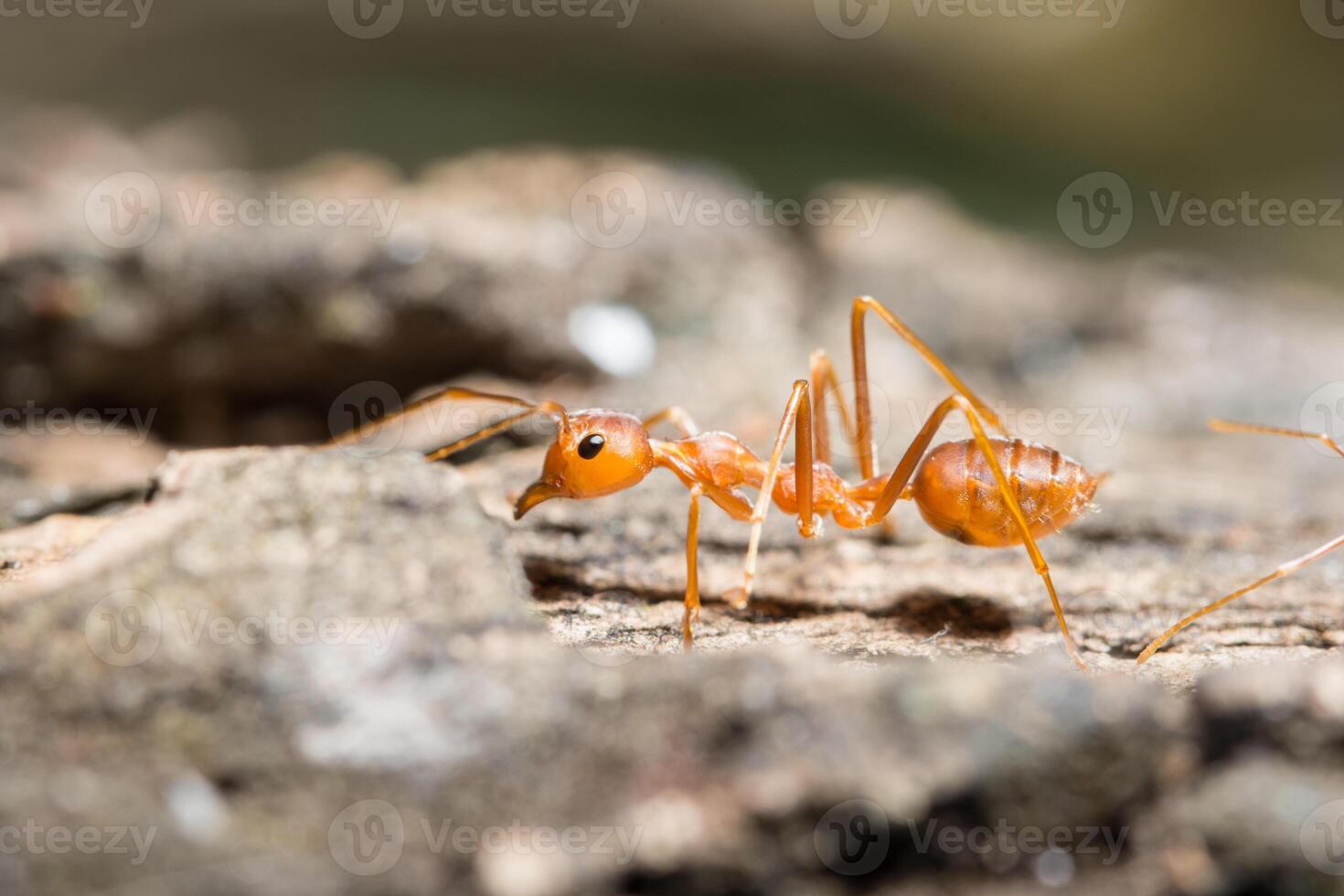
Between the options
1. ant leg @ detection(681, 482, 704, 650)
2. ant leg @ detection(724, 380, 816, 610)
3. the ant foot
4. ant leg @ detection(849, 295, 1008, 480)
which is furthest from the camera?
ant leg @ detection(849, 295, 1008, 480)

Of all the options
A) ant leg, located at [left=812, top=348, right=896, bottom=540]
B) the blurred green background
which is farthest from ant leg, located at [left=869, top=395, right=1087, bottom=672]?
the blurred green background

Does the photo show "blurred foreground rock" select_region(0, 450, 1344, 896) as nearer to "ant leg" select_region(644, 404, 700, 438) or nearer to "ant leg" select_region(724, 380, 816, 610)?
"ant leg" select_region(724, 380, 816, 610)

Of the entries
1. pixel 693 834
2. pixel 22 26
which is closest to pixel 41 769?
pixel 693 834

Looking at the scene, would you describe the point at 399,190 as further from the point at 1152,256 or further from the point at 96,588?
the point at 1152,256

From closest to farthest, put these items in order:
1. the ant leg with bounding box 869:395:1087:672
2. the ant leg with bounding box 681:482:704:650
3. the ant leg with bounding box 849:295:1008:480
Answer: the ant leg with bounding box 681:482:704:650, the ant leg with bounding box 869:395:1087:672, the ant leg with bounding box 849:295:1008:480

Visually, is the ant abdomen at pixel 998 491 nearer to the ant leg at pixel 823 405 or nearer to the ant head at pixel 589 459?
the ant leg at pixel 823 405

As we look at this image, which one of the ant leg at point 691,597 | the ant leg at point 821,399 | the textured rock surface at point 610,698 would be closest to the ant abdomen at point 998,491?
the textured rock surface at point 610,698

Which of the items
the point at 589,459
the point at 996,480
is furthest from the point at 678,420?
the point at 996,480
